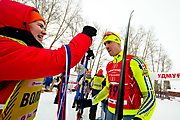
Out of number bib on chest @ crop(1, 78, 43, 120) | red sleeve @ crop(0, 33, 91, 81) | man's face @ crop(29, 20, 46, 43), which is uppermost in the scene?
man's face @ crop(29, 20, 46, 43)

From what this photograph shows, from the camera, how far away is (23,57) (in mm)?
619

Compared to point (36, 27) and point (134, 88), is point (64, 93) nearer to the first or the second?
point (36, 27)

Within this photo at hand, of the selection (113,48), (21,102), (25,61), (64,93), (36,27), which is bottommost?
(21,102)

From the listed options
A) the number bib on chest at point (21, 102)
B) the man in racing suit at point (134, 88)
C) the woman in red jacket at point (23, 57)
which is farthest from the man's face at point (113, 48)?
the number bib on chest at point (21, 102)

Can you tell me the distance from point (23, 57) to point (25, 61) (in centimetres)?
3

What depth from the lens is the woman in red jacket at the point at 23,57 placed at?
0.62 metres

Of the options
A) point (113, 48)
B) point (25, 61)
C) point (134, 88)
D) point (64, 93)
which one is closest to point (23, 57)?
point (25, 61)

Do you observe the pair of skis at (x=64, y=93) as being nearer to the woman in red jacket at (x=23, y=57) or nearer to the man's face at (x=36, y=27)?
the woman in red jacket at (x=23, y=57)

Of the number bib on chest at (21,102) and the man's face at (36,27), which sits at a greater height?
the man's face at (36,27)

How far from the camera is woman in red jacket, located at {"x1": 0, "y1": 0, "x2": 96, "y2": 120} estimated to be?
0.62m

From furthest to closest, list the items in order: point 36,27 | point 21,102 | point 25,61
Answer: point 36,27 → point 21,102 → point 25,61

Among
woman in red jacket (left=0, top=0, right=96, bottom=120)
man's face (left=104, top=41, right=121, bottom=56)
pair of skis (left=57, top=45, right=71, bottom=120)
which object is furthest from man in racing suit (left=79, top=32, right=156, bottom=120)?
woman in red jacket (left=0, top=0, right=96, bottom=120)

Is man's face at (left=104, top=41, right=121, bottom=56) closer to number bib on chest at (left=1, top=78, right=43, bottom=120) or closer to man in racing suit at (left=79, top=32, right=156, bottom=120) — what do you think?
man in racing suit at (left=79, top=32, right=156, bottom=120)

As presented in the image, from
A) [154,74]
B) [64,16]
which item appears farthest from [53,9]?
[154,74]
